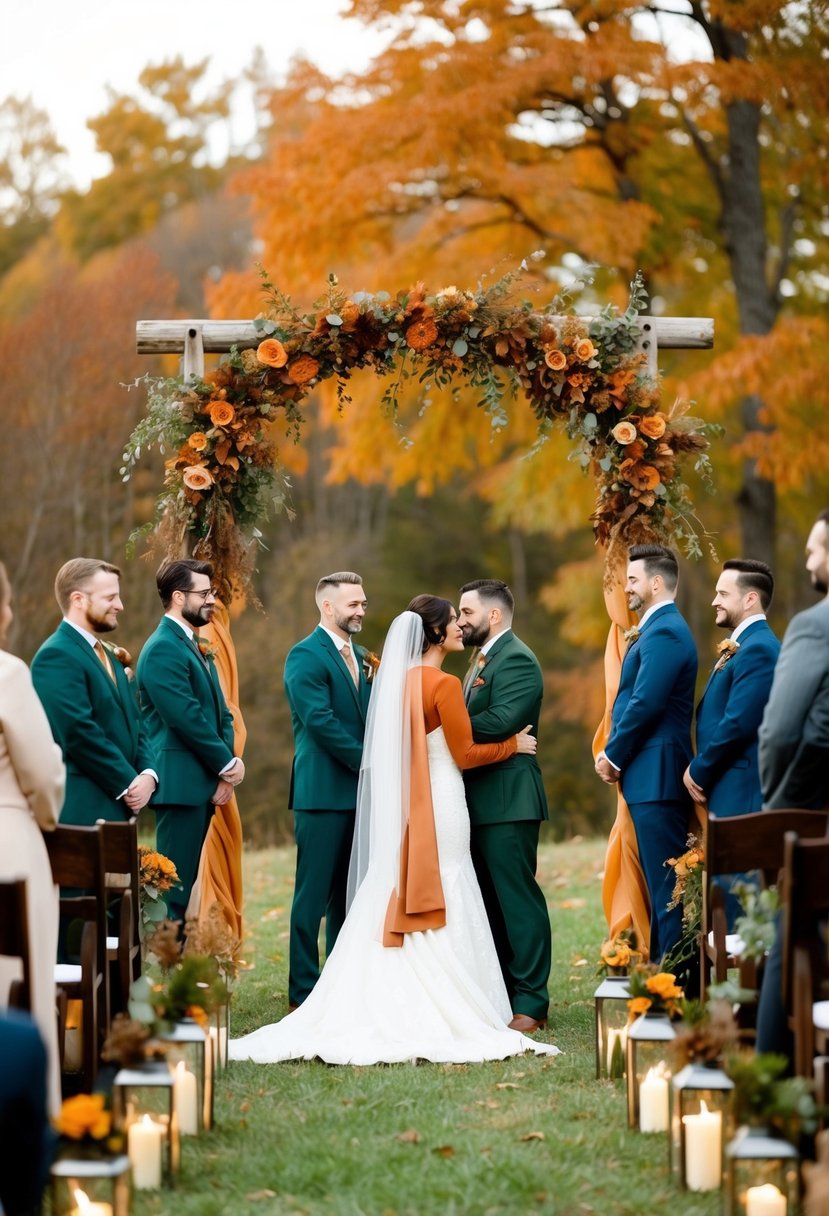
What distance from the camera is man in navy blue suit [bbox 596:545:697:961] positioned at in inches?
→ 285

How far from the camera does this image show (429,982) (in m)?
6.83

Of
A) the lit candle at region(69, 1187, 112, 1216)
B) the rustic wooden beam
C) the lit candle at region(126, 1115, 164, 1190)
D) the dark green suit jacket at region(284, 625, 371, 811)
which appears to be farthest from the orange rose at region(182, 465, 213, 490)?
the lit candle at region(69, 1187, 112, 1216)

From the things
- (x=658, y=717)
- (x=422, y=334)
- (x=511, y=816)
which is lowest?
(x=511, y=816)

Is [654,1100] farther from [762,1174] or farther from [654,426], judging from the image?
[654,426]

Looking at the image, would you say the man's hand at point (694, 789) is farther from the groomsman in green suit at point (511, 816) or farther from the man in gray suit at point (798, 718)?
the man in gray suit at point (798, 718)

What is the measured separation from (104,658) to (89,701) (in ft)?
0.75

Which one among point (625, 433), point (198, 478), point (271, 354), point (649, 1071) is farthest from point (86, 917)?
point (625, 433)

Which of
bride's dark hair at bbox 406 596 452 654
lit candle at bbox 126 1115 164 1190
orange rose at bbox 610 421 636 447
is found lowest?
lit candle at bbox 126 1115 164 1190

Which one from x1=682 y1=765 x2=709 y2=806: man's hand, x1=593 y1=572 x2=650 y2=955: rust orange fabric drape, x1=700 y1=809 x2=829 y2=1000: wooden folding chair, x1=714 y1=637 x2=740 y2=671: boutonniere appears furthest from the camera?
A: x1=593 y1=572 x2=650 y2=955: rust orange fabric drape

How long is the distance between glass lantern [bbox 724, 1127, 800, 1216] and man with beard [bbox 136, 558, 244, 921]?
3909 mm

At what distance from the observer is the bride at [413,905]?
6664 mm

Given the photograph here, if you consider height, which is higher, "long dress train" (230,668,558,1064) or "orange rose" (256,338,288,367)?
"orange rose" (256,338,288,367)

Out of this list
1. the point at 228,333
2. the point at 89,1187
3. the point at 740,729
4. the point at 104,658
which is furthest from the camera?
the point at 228,333

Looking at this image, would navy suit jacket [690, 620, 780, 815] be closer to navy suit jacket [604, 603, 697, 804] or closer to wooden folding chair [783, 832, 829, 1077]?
navy suit jacket [604, 603, 697, 804]
